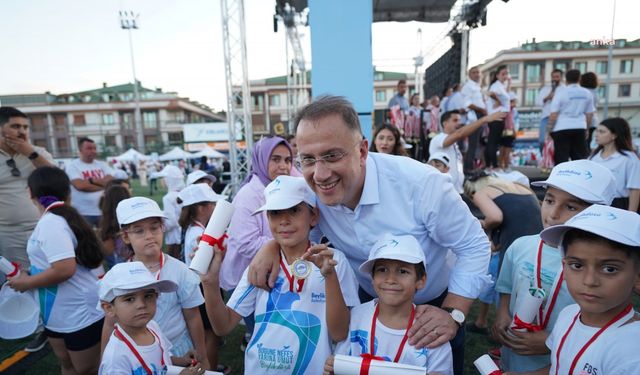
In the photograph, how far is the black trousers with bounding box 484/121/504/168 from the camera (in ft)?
25.0

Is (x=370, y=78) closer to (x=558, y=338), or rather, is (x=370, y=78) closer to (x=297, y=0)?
(x=558, y=338)

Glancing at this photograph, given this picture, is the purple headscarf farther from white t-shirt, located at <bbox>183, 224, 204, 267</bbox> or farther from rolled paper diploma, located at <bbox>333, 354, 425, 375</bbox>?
rolled paper diploma, located at <bbox>333, 354, 425, 375</bbox>

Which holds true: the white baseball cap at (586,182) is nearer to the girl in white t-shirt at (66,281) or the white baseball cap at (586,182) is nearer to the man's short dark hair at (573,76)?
the girl in white t-shirt at (66,281)

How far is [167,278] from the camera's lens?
91.0 inches

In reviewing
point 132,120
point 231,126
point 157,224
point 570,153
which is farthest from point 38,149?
point 132,120

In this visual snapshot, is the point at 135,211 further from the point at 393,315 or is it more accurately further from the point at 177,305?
the point at 393,315

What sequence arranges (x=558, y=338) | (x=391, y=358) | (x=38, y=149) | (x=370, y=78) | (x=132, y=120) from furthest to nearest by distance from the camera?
(x=132, y=120)
(x=370, y=78)
(x=38, y=149)
(x=391, y=358)
(x=558, y=338)

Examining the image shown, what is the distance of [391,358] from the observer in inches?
64.8

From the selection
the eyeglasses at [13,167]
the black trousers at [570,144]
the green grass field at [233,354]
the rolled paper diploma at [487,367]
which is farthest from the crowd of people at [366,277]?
the black trousers at [570,144]

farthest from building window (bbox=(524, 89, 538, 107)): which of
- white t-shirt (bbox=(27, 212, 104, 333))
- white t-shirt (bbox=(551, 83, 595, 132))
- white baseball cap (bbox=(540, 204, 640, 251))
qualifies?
white t-shirt (bbox=(27, 212, 104, 333))

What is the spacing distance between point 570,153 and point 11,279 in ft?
27.1

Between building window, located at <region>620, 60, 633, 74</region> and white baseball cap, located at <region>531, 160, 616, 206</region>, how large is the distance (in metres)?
26.1

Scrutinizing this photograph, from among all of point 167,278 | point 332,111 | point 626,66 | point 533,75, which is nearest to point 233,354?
point 167,278

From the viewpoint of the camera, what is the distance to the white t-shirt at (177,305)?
2295 millimetres
